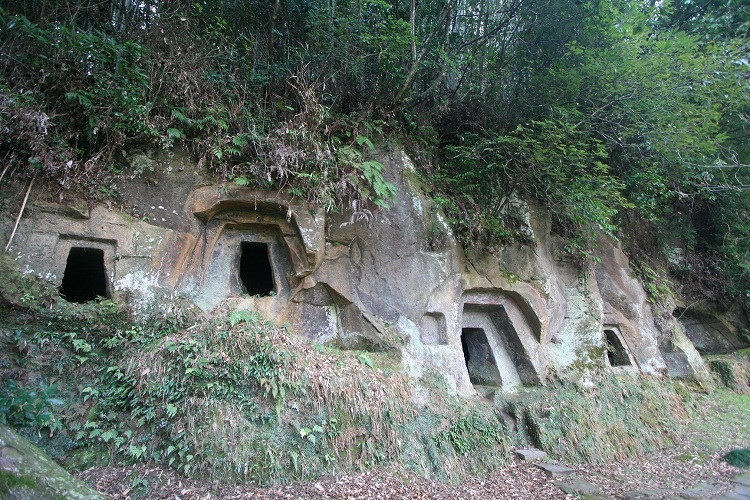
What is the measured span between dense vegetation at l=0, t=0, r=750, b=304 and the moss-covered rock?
4.19m

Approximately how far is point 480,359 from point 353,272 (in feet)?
11.1

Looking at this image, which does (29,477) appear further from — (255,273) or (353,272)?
(255,273)

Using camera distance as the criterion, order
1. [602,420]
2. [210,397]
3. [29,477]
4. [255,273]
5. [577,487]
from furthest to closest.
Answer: [255,273], [602,420], [577,487], [210,397], [29,477]

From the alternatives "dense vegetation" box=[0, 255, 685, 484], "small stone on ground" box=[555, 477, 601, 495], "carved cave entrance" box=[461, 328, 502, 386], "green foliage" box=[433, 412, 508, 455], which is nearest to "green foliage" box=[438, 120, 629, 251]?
"carved cave entrance" box=[461, 328, 502, 386]

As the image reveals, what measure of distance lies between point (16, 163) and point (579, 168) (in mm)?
8664

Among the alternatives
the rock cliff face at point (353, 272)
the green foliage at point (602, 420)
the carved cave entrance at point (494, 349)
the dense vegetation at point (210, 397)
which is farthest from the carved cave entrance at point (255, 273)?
the green foliage at point (602, 420)

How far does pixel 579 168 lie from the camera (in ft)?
27.4

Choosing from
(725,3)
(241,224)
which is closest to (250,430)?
(241,224)

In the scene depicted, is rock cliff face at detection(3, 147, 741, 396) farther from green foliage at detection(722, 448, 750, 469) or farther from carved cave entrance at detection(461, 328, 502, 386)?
green foliage at detection(722, 448, 750, 469)

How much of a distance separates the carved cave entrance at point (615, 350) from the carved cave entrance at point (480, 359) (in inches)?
149

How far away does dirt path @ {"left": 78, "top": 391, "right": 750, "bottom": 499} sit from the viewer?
5070 mm

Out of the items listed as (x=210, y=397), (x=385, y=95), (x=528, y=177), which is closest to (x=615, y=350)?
(x=528, y=177)

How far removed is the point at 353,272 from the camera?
8.09 m

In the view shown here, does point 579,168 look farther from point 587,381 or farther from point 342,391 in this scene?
point 342,391
